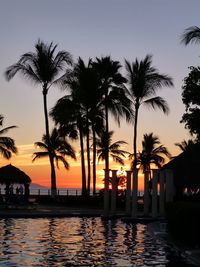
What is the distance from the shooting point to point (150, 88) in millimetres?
47812

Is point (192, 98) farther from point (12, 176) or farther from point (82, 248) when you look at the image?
point (12, 176)

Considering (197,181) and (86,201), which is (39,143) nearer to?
(86,201)

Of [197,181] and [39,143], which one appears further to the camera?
[39,143]

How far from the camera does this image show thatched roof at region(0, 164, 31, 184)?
43781 mm

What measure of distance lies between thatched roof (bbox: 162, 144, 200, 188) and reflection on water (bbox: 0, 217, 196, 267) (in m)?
10.0

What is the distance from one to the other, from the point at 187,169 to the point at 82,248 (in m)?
18.4

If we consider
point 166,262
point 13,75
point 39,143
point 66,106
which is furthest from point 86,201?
point 166,262

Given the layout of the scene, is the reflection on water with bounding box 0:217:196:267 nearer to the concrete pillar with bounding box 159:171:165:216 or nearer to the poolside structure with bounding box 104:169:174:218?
the poolside structure with bounding box 104:169:174:218

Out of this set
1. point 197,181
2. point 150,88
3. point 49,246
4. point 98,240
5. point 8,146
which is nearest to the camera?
point 49,246

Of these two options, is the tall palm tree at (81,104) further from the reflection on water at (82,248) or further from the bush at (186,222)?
the bush at (186,222)

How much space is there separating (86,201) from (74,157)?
936 inches

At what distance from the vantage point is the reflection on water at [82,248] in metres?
13.6

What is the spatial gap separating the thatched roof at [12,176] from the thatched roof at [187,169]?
13.8 m

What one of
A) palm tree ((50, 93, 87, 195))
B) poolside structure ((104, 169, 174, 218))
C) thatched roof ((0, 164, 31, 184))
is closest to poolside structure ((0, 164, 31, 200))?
thatched roof ((0, 164, 31, 184))
